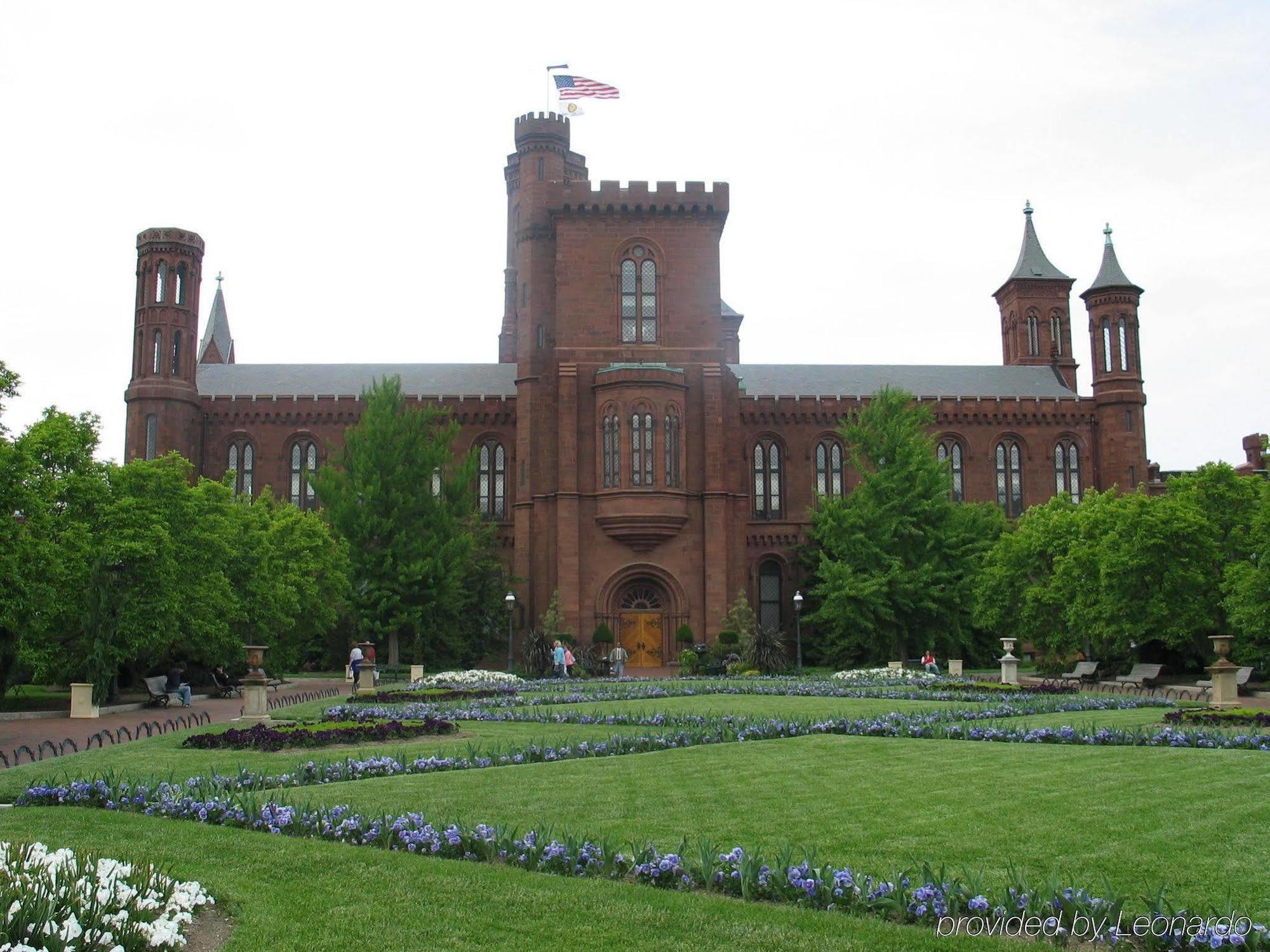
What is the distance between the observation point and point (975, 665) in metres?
52.5

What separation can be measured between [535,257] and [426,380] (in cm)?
1244

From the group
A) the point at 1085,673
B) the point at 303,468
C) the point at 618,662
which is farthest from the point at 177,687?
the point at 303,468

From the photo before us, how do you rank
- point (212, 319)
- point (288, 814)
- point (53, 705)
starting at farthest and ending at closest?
point (212, 319) < point (53, 705) < point (288, 814)

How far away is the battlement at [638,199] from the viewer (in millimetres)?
53094

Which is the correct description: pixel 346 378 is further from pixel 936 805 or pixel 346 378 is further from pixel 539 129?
pixel 936 805

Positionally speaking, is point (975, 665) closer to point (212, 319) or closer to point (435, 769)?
point (435, 769)

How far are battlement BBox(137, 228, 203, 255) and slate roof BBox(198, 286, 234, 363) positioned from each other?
23.3 meters

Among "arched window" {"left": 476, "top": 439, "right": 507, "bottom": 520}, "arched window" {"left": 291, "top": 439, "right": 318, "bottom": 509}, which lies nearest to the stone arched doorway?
"arched window" {"left": 476, "top": 439, "right": 507, "bottom": 520}

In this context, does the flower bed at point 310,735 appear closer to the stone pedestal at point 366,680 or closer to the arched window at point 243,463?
the stone pedestal at point 366,680

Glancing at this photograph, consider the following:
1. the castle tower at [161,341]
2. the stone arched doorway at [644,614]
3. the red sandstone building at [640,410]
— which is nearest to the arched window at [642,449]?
the red sandstone building at [640,410]

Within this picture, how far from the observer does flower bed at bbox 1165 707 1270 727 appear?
20.2 m

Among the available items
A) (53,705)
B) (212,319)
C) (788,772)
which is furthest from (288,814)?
(212,319)

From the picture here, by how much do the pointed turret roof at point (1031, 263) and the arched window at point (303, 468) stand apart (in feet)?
132

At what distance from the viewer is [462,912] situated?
8484 millimetres
